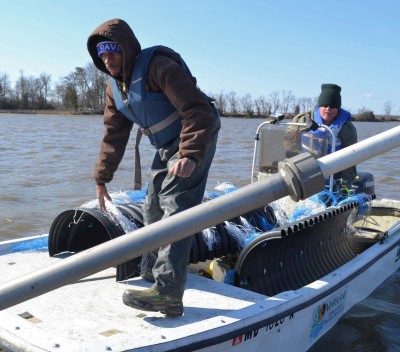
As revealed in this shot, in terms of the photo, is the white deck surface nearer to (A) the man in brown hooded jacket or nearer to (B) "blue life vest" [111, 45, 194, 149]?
(A) the man in brown hooded jacket

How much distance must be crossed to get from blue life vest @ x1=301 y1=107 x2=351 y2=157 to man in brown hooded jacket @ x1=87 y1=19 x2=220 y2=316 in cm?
319

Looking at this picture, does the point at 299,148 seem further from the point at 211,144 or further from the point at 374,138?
the point at 374,138

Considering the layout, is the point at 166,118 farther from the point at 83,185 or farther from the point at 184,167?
the point at 83,185

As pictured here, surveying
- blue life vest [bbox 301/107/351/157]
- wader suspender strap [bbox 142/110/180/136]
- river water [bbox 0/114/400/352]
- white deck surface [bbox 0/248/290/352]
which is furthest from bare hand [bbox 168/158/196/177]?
blue life vest [bbox 301/107/351/157]

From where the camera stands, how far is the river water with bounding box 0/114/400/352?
5.71 metres

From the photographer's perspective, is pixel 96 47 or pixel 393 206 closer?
pixel 96 47

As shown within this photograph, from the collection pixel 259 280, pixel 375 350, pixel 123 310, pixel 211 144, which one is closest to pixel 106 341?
pixel 123 310

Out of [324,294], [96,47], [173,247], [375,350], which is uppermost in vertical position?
[96,47]

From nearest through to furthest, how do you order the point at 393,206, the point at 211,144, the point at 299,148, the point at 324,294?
the point at 211,144
the point at 324,294
the point at 299,148
the point at 393,206

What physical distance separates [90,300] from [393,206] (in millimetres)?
5334

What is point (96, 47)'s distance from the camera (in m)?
3.71

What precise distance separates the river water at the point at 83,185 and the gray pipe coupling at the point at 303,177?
3.31m

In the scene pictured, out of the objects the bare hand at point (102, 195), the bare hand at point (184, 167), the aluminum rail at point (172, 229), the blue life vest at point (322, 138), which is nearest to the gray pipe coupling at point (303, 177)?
the aluminum rail at point (172, 229)

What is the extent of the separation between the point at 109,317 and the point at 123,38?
5.96 ft
